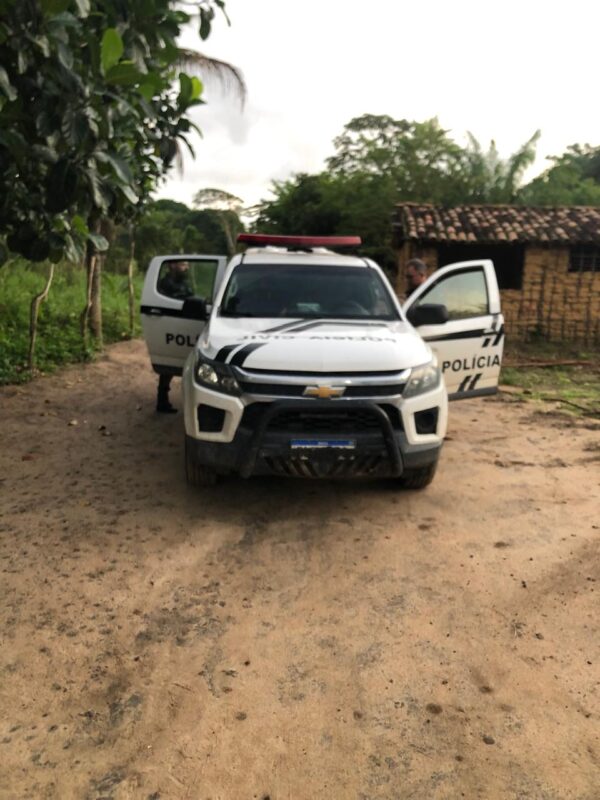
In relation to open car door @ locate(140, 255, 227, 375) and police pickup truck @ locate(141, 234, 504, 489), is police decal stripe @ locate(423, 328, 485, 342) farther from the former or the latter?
open car door @ locate(140, 255, 227, 375)

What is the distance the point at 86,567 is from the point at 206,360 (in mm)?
1382

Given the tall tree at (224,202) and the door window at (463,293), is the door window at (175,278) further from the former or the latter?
the tall tree at (224,202)

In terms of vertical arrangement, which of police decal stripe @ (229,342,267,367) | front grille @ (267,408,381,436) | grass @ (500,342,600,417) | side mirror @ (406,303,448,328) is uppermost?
side mirror @ (406,303,448,328)

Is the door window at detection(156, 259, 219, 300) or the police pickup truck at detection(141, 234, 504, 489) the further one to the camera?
the door window at detection(156, 259, 219, 300)

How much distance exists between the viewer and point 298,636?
2848 mm

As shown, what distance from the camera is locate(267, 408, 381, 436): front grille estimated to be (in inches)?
151

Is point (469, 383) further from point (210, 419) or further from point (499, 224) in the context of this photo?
point (499, 224)

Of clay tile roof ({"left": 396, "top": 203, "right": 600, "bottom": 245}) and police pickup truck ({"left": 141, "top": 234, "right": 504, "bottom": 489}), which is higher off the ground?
clay tile roof ({"left": 396, "top": 203, "right": 600, "bottom": 245})

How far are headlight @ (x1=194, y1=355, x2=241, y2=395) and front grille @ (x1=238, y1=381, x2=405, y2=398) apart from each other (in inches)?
2.4

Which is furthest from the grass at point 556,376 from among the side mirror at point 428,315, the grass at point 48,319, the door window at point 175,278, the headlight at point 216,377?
the grass at point 48,319

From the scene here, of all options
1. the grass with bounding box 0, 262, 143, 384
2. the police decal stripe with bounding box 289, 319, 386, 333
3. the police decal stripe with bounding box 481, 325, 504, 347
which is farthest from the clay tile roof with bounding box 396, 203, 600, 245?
the police decal stripe with bounding box 289, 319, 386, 333

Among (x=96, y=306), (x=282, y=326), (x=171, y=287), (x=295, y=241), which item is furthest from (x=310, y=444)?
(x=96, y=306)

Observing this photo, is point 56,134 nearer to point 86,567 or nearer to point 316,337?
point 316,337

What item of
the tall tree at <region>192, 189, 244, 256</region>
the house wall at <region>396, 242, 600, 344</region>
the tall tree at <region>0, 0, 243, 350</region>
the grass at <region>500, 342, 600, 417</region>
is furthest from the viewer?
the tall tree at <region>192, 189, 244, 256</region>
